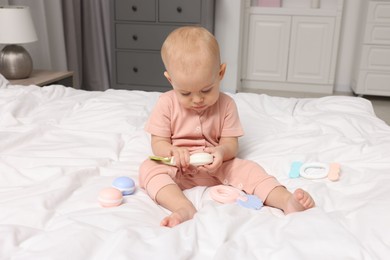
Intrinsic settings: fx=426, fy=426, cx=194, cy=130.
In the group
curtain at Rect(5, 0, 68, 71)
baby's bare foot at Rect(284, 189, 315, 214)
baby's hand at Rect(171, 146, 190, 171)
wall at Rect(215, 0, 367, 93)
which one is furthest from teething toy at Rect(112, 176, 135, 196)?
wall at Rect(215, 0, 367, 93)

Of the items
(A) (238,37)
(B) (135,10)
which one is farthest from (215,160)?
(A) (238,37)

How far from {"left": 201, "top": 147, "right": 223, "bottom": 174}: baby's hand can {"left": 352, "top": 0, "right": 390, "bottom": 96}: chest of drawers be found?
2939 mm

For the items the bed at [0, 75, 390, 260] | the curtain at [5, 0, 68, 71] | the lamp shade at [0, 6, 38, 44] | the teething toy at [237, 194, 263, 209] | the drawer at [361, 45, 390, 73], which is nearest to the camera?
the bed at [0, 75, 390, 260]

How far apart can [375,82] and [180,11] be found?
1805 millimetres

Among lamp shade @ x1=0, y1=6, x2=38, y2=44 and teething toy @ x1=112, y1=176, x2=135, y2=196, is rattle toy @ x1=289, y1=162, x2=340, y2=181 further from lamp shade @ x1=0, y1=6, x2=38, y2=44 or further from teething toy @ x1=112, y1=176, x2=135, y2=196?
lamp shade @ x1=0, y1=6, x2=38, y2=44

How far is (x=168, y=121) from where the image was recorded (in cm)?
121

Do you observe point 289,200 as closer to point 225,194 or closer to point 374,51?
point 225,194

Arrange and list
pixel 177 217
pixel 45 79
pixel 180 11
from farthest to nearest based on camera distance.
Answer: pixel 180 11 < pixel 45 79 < pixel 177 217

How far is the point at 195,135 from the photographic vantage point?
1214 millimetres

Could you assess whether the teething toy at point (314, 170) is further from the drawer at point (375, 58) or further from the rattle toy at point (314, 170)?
Answer: the drawer at point (375, 58)

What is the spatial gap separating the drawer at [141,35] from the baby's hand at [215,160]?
2.29 metres

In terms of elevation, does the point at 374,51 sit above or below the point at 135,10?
below

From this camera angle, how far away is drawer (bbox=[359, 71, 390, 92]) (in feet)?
12.0

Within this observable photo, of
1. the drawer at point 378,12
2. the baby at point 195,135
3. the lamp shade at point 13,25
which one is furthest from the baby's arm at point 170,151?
the drawer at point 378,12
